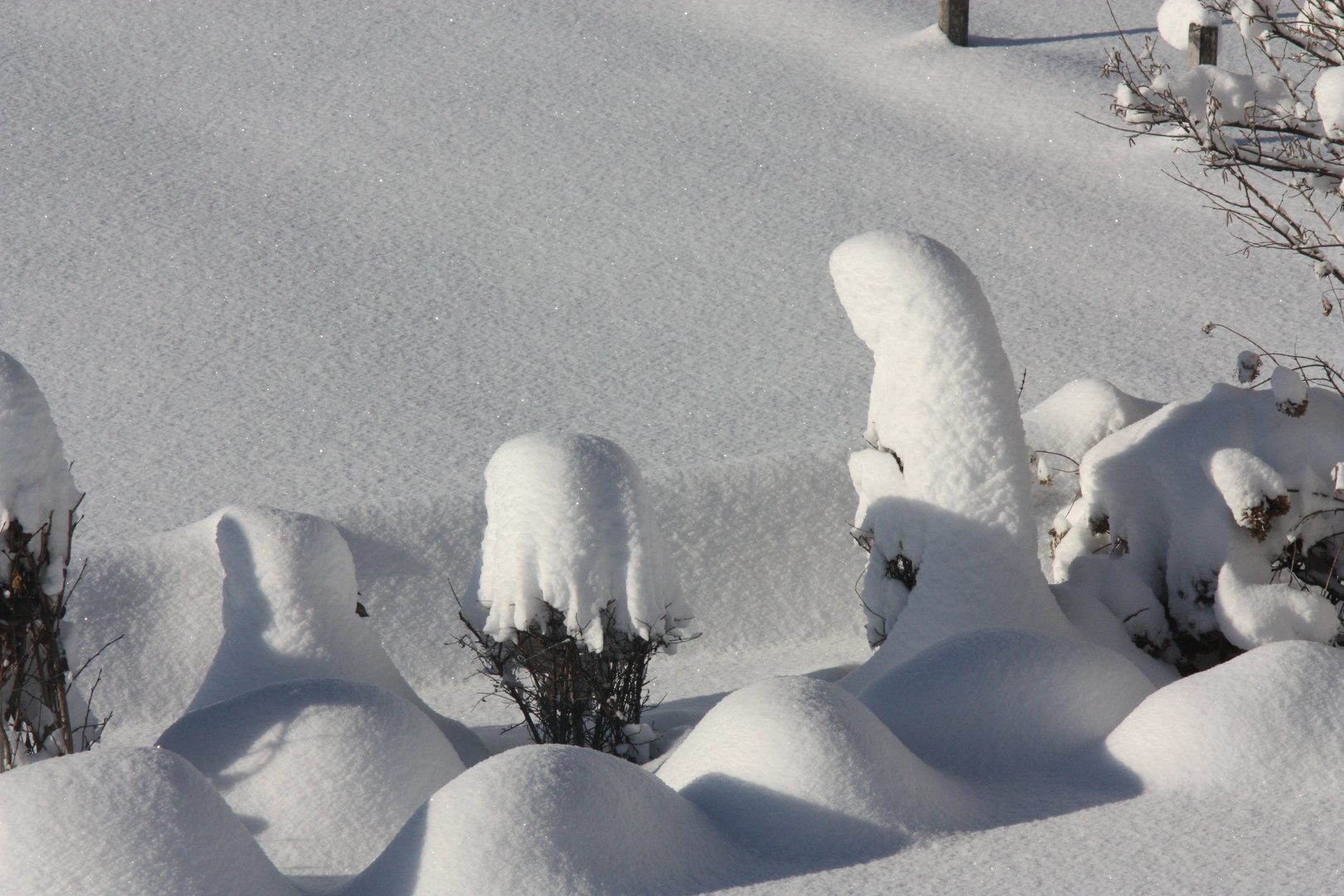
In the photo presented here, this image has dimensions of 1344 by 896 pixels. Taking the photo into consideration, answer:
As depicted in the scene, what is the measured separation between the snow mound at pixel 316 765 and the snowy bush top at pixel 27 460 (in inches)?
29.1

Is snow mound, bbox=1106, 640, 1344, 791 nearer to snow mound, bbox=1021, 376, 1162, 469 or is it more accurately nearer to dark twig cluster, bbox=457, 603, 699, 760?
dark twig cluster, bbox=457, 603, 699, 760

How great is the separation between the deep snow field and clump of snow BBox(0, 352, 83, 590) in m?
0.78

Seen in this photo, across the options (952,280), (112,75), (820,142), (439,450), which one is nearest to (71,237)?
(112,75)

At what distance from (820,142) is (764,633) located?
5.76 m

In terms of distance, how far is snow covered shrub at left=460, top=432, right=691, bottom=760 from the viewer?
4.08 m

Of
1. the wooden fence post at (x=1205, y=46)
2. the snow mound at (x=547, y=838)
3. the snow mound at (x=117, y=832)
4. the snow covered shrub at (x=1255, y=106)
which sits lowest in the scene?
the snow mound at (x=547, y=838)

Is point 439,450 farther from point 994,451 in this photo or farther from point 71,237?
point 71,237

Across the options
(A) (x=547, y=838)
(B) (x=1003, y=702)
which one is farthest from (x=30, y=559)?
(B) (x=1003, y=702)

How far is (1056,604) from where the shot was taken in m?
4.74

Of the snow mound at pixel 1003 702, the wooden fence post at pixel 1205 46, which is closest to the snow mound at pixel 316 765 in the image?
the snow mound at pixel 1003 702

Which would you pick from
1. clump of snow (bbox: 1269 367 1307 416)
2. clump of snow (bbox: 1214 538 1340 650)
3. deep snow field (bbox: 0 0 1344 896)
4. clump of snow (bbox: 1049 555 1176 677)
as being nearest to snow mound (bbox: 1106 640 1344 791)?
deep snow field (bbox: 0 0 1344 896)

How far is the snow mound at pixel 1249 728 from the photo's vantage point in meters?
3.29

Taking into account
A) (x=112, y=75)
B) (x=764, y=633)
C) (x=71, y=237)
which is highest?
(x=112, y=75)

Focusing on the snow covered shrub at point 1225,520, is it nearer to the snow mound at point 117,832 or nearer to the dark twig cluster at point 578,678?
the dark twig cluster at point 578,678
